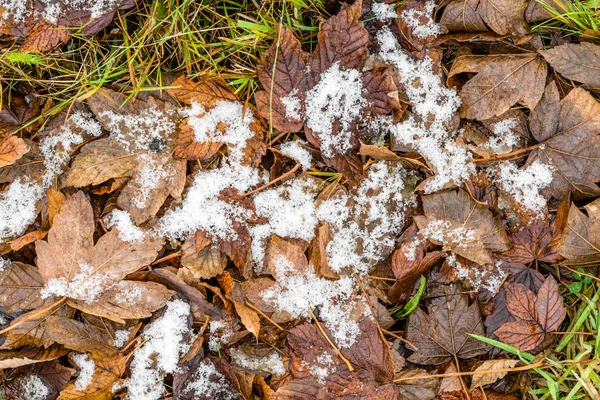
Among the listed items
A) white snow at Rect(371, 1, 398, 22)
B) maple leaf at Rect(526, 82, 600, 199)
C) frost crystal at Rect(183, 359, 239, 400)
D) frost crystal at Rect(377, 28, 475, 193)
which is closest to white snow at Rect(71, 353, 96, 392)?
frost crystal at Rect(183, 359, 239, 400)

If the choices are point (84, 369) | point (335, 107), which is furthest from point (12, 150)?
point (335, 107)

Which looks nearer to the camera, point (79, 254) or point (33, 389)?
point (79, 254)

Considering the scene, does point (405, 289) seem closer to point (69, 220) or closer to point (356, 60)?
point (356, 60)

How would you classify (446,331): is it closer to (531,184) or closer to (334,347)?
(334,347)

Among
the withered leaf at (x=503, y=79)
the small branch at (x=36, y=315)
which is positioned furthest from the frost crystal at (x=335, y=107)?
the small branch at (x=36, y=315)

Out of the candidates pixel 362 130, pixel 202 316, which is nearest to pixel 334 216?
pixel 362 130

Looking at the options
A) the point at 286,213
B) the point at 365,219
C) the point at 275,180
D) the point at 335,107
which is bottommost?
the point at 365,219

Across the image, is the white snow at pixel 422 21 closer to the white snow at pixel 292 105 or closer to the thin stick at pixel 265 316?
the white snow at pixel 292 105

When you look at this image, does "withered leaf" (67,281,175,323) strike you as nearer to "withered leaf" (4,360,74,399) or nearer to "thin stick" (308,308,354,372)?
"withered leaf" (4,360,74,399)
